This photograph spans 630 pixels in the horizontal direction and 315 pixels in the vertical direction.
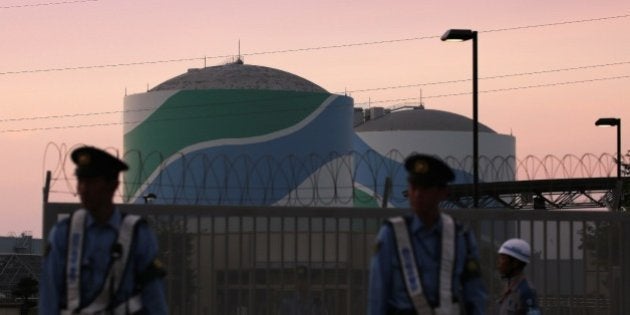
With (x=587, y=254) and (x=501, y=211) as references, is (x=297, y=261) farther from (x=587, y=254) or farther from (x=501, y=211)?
(x=587, y=254)

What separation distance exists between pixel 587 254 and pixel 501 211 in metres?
1.25

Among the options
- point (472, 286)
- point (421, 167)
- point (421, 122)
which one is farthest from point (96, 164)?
point (421, 122)

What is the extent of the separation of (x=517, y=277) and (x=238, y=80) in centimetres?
8478

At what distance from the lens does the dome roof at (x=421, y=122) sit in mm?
120375

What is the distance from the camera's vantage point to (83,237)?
24.0 feet

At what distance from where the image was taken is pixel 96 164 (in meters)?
7.29

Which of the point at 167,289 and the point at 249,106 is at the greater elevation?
the point at 249,106

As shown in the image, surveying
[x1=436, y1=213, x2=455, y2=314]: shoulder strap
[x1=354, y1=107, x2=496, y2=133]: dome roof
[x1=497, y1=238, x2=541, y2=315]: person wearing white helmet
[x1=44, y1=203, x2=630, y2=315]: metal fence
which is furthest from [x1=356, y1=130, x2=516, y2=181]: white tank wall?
[x1=436, y1=213, x2=455, y2=314]: shoulder strap

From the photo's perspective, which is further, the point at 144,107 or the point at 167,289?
the point at 144,107

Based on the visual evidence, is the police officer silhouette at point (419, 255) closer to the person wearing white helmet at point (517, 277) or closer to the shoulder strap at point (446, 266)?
the shoulder strap at point (446, 266)

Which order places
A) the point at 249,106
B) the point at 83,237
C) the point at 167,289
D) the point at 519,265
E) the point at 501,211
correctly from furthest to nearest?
the point at 249,106, the point at 501,211, the point at 167,289, the point at 519,265, the point at 83,237

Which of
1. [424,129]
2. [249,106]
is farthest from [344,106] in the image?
[424,129]

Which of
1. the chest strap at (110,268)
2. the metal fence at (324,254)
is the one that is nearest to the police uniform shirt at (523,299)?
the metal fence at (324,254)

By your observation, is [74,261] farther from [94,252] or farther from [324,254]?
[324,254]
